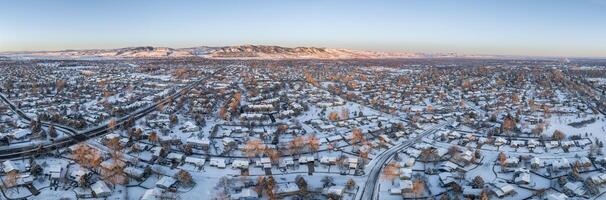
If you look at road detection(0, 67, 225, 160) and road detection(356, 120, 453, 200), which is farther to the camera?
A: road detection(0, 67, 225, 160)

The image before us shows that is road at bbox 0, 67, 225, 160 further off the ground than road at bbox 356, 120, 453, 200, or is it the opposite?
road at bbox 0, 67, 225, 160

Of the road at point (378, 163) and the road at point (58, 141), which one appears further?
the road at point (58, 141)

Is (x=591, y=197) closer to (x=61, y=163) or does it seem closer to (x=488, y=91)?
(x=61, y=163)

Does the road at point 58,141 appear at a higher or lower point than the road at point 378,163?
higher

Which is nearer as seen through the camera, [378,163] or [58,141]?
[378,163]

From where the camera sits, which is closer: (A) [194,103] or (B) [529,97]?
(A) [194,103]

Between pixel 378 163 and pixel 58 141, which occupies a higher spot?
pixel 58 141

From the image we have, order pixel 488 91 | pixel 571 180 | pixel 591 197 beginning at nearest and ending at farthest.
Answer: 1. pixel 591 197
2. pixel 571 180
3. pixel 488 91

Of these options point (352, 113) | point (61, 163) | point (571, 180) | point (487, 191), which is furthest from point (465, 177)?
point (61, 163)
